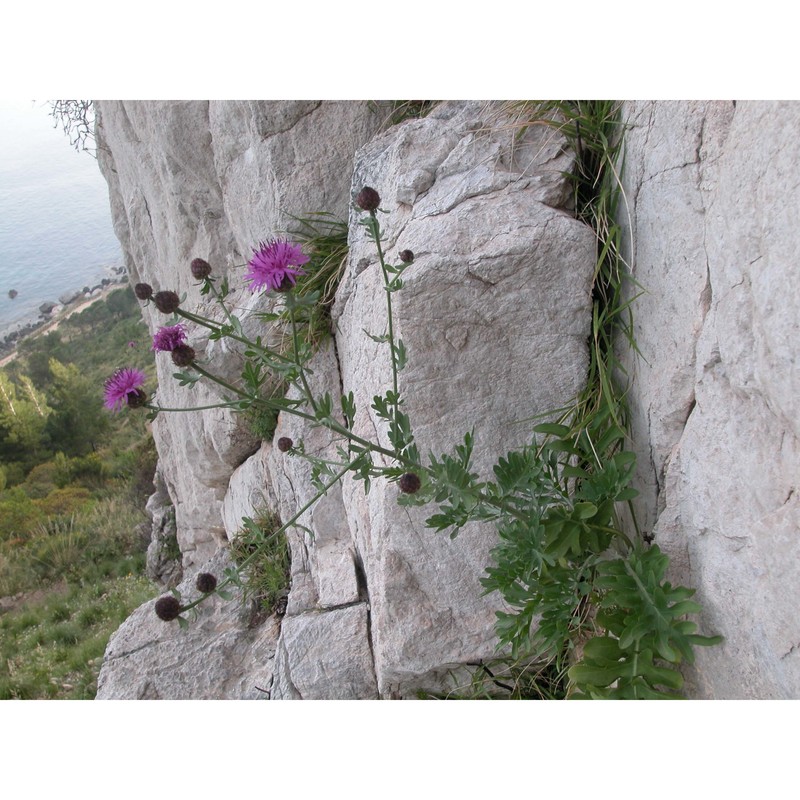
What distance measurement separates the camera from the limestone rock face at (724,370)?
0.97 meters

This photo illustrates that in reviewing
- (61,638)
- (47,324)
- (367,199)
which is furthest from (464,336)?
(47,324)

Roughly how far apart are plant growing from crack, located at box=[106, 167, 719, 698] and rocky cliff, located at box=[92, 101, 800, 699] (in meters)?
0.11

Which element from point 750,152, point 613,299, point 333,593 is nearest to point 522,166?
point 613,299

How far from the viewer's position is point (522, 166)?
5.30 feet

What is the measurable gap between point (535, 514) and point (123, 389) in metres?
0.76

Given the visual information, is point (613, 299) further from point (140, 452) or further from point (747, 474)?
point (140, 452)

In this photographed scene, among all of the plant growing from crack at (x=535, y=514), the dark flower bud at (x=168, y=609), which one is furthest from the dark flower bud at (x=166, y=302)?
the dark flower bud at (x=168, y=609)

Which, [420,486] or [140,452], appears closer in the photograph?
[420,486]

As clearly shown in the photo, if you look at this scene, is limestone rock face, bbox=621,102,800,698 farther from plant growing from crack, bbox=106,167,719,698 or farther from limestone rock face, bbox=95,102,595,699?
limestone rock face, bbox=95,102,595,699

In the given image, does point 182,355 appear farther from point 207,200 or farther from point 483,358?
point 207,200

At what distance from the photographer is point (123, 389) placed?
111cm

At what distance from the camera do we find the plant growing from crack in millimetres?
1102

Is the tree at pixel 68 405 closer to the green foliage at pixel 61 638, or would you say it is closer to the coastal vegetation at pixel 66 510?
the coastal vegetation at pixel 66 510
